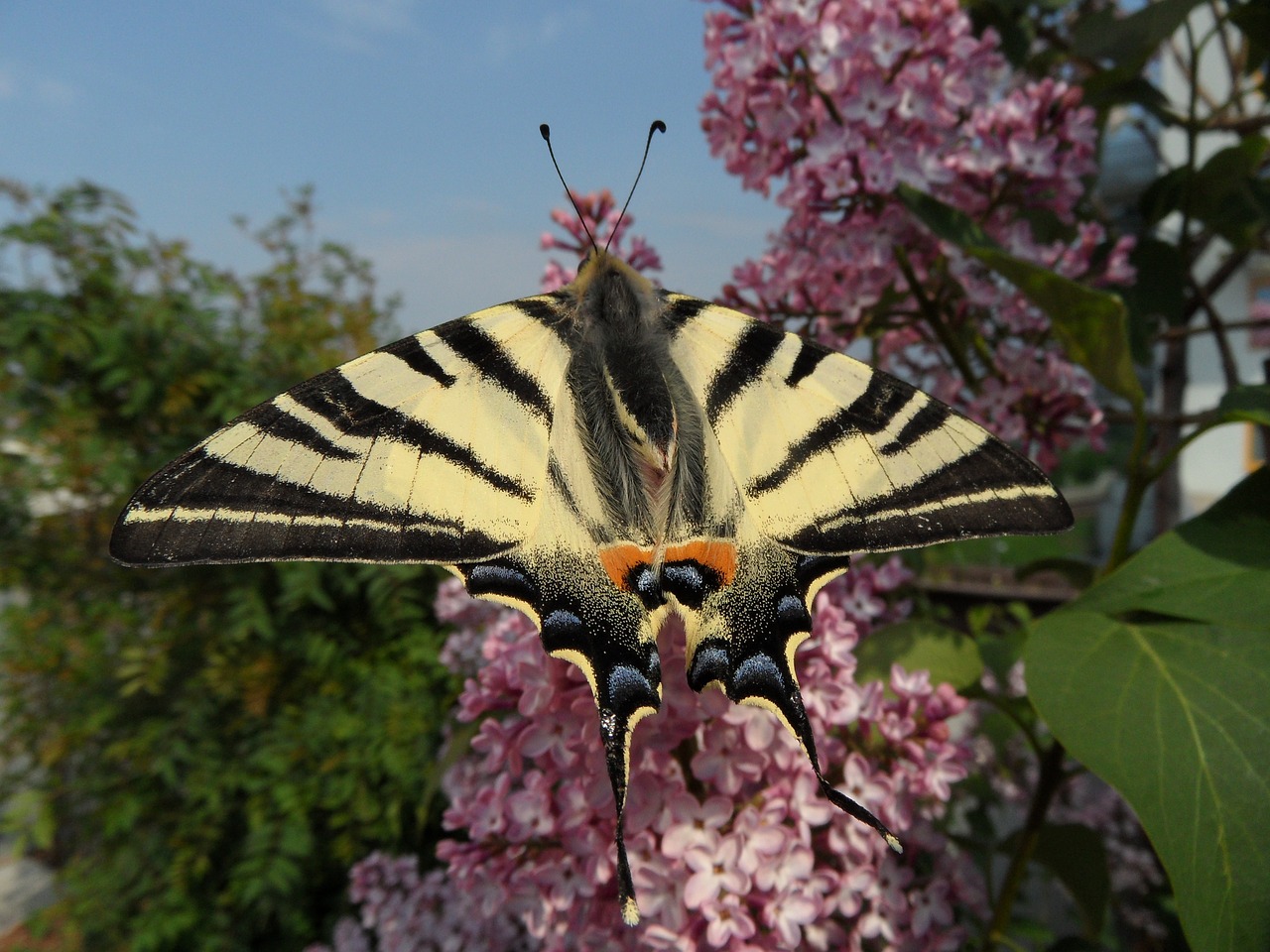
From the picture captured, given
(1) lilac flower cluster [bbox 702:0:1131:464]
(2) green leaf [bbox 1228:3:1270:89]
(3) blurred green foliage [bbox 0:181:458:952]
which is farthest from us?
(3) blurred green foliage [bbox 0:181:458:952]

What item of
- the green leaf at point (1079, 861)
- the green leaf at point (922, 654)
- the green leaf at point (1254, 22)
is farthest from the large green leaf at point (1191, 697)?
the green leaf at point (1254, 22)

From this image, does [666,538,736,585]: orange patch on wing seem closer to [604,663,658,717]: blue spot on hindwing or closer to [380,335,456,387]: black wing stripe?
[604,663,658,717]: blue spot on hindwing

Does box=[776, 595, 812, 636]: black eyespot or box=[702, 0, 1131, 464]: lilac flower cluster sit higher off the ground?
box=[702, 0, 1131, 464]: lilac flower cluster

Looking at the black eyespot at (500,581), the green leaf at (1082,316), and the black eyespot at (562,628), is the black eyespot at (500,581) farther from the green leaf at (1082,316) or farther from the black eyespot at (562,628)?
the green leaf at (1082,316)

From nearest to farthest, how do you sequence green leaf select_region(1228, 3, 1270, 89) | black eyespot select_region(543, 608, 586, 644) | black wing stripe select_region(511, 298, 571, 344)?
black eyespot select_region(543, 608, 586, 644)
black wing stripe select_region(511, 298, 571, 344)
green leaf select_region(1228, 3, 1270, 89)

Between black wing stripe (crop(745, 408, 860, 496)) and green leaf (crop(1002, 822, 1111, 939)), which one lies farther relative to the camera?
green leaf (crop(1002, 822, 1111, 939))

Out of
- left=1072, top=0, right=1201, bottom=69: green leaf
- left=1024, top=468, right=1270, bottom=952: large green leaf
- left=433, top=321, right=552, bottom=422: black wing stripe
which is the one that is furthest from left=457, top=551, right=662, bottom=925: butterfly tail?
left=1072, top=0, right=1201, bottom=69: green leaf

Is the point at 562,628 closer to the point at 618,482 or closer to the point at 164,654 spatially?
the point at 618,482

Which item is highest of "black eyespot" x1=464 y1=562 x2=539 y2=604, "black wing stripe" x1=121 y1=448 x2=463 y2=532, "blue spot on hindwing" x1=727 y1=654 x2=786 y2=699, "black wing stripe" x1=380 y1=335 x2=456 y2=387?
"black wing stripe" x1=380 y1=335 x2=456 y2=387
